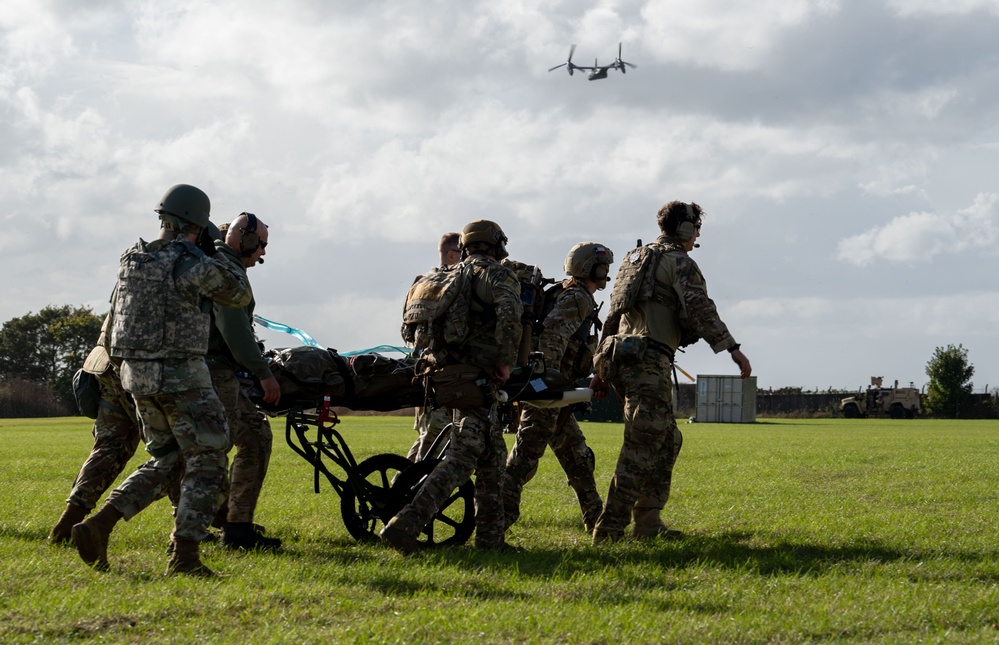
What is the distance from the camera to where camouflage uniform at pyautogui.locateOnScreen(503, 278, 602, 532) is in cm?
866

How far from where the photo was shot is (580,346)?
895 cm

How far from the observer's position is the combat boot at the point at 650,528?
8.52m

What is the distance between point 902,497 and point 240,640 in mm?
8557

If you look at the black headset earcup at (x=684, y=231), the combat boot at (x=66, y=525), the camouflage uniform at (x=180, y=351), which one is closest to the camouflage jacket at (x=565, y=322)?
the black headset earcup at (x=684, y=231)

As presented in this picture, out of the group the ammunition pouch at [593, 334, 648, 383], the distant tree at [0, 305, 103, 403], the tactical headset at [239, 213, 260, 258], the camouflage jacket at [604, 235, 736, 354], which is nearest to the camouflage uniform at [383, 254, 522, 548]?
the ammunition pouch at [593, 334, 648, 383]

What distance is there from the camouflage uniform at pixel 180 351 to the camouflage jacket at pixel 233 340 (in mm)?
572

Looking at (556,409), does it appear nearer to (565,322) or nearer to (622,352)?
(565,322)

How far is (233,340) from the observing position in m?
7.50

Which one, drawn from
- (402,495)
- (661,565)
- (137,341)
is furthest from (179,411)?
(661,565)

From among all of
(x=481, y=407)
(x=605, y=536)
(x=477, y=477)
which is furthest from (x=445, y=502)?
(x=605, y=536)

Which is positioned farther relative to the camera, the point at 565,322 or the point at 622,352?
the point at 565,322

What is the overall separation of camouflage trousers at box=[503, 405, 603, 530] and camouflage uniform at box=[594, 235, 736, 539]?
0.64 metres

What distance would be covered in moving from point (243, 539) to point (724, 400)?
50720 mm

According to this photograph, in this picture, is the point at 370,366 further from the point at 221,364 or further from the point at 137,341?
the point at 137,341
